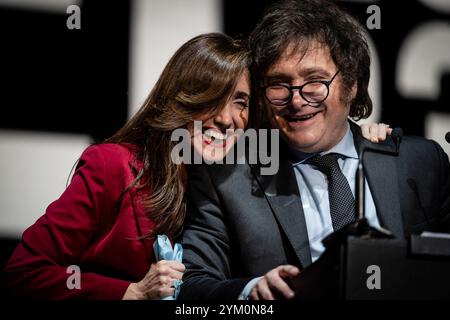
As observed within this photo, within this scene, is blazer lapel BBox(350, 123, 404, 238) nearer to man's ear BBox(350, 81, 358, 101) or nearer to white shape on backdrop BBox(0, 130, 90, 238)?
man's ear BBox(350, 81, 358, 101)

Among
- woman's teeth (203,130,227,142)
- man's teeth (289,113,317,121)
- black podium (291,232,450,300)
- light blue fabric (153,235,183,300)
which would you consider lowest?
light blue fabric (153,235,183,300)

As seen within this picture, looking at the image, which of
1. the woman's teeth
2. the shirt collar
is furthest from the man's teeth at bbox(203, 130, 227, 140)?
the shirt collar

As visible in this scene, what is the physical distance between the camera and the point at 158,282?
1.74 meters

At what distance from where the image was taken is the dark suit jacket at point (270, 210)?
1845mm

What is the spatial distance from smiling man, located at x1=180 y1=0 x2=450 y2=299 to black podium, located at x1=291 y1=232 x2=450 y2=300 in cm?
49

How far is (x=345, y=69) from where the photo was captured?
2.06 meters

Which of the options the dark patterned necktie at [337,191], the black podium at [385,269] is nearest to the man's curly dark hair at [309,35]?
the dark patterned necktie at [337,191]

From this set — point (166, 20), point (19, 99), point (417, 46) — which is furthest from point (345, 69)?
point (19, 99)

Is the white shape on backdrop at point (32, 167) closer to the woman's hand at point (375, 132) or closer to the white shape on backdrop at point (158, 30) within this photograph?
the white shape on backdrop at point (158, 30)

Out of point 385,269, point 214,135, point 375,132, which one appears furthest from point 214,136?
point 385,269

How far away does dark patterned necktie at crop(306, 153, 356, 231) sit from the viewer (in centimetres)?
188
